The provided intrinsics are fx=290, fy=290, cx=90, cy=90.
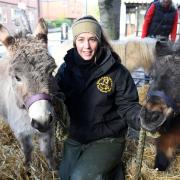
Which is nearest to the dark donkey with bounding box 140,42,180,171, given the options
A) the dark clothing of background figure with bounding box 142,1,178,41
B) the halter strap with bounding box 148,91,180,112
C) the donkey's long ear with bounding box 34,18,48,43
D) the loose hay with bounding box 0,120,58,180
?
the halter strap with bounding box 148,91,180,112

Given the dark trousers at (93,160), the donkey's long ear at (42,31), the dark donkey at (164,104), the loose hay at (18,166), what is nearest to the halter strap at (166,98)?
the dark donkey at (164,104)

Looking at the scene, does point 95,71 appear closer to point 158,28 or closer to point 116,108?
point 116,108

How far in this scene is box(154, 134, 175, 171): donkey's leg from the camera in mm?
3047

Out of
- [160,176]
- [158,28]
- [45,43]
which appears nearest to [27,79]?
[45,43]

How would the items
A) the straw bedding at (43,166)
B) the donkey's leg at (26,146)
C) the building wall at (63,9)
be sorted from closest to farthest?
the straw bedding at (43,166) → the donkey's leg at (26,146) → the building wall at (63,9)

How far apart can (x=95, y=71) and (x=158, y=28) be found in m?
4.10

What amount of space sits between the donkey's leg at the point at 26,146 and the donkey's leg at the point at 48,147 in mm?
128

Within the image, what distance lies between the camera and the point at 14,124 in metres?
3.12

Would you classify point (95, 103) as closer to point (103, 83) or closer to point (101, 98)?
point (101, 98)

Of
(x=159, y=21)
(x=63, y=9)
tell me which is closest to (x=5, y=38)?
(x=159, y=21)

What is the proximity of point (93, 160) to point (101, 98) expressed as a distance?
56 cm

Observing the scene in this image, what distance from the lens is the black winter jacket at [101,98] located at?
2.62 meters

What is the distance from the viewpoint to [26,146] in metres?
3.20

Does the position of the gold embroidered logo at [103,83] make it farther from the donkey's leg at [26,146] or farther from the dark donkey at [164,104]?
the donkey's leg at [26,146]
